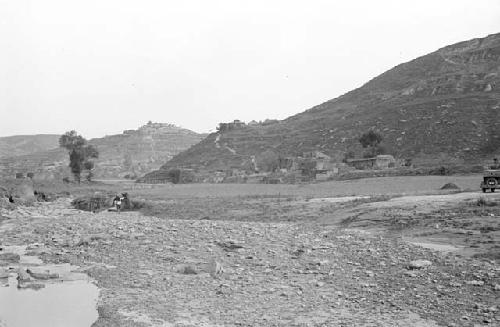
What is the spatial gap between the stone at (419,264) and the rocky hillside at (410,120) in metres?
67.2

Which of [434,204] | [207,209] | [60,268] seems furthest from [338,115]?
[60,268]

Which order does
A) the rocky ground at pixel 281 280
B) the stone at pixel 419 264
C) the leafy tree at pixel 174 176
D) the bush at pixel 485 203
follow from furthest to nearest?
1. the leafy tree at pixel 174 176
2. the bush at pixel 485 203
3. the stone at pixel 419 264
4. the rocky ground at pixel 281 280

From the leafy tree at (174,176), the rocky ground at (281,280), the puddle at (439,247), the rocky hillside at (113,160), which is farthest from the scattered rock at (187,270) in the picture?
the rocky hillside at (113,160)

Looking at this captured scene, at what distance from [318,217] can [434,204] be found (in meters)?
5.67

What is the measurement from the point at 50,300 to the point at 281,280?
5.49 m

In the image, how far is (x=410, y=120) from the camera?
4067 inches

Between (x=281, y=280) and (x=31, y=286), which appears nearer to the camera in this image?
(x=281, y=280)

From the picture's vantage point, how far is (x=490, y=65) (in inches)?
5079

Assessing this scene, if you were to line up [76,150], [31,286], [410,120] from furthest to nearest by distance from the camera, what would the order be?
[410,120], [76,150], [31,286]

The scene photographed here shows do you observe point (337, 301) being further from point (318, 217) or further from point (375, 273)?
point (318, 217)

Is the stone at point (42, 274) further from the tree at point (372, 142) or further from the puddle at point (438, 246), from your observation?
the tree at point (372, 142)

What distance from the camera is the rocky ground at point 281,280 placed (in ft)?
31.8

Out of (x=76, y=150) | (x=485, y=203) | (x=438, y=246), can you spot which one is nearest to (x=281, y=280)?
(x=438, y=246)

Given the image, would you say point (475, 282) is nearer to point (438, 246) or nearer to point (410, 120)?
point (438, 246)
